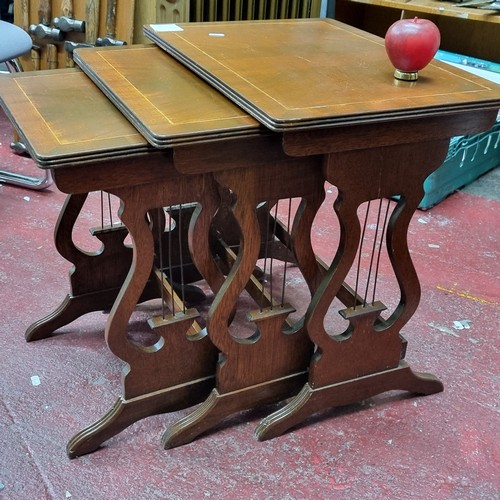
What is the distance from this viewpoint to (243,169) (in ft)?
4.17

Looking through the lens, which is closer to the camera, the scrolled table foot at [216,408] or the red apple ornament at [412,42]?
the red apple ornament at [412,42]

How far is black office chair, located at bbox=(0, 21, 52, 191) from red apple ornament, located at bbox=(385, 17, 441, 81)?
1.32 metres

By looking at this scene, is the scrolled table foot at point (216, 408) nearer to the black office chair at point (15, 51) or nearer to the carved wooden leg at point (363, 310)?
the carved wooden leg at point (363, 310)

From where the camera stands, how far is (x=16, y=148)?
112 inches

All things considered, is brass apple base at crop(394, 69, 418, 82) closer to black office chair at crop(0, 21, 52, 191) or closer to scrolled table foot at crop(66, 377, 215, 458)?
scrolled table foot at crop(66, 377, 215, 458)

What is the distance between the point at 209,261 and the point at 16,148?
1766 mm

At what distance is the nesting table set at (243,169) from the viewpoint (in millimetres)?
1204

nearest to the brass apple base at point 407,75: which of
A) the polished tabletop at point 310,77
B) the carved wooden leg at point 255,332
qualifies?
the polished tabletop at point 310,77

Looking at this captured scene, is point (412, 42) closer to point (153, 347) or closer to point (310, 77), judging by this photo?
point (310, 77)

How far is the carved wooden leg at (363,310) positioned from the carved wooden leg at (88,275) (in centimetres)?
57

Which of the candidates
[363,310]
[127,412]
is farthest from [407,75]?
[127,412]

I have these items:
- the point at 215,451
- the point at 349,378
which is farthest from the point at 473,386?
the point at 215,451

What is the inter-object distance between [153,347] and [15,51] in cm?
124

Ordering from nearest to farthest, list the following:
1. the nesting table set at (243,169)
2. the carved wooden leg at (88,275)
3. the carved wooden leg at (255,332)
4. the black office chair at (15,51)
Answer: the nesting table set at (243,169) → the carved wooden leg at (255,332) → the carved wooden leg at (88,275) → the black office chair at (15,51)
